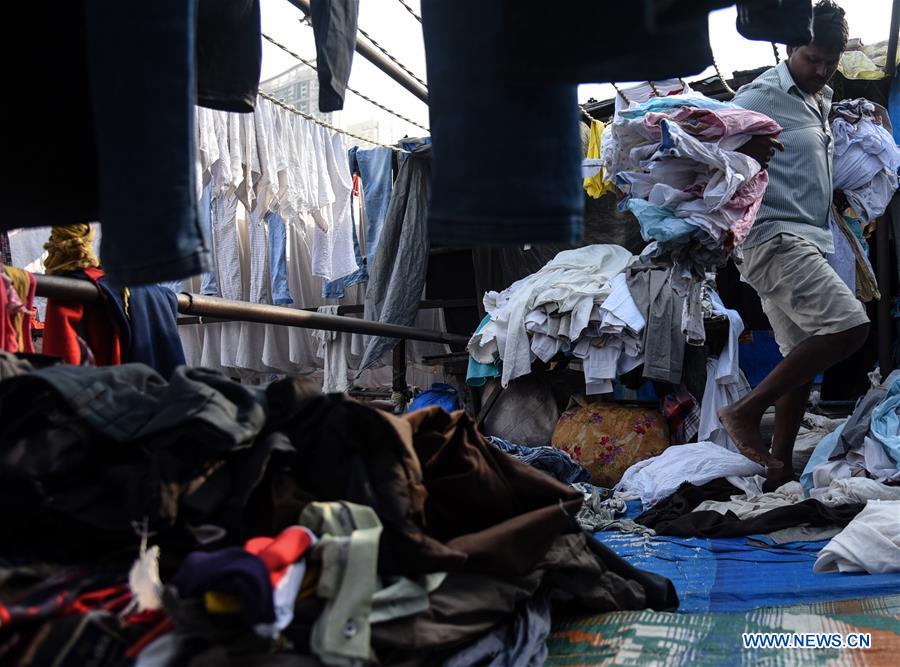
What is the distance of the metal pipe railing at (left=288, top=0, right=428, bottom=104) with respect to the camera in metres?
2.30

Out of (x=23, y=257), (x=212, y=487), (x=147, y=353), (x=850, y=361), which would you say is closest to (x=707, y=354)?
(x=850, y=361)

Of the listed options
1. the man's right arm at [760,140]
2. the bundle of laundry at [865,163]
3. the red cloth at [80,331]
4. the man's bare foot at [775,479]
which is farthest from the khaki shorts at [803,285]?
the red cloth at [80,331]

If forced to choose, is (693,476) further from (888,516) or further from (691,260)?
(888,516)

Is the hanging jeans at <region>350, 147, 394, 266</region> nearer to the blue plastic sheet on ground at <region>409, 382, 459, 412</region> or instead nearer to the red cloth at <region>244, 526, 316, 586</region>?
the blue plastic sheet on ground at <region>409, 382, 459, 412</region>

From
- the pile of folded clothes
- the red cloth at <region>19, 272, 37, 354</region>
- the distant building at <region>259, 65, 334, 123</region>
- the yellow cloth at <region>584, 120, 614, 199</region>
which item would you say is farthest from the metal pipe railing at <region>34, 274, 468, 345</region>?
the yellow cloth at <region>584, 120, 614, 199</region>

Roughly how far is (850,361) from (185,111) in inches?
210

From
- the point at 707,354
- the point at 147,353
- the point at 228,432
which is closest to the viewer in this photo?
the point at 228,432

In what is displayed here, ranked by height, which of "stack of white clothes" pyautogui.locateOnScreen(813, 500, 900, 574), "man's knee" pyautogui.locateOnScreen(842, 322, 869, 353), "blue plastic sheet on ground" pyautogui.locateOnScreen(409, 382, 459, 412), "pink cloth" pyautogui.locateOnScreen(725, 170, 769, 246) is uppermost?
"pink cloth" pyautogui.locateOnScreen(725, 170, 769, 246)

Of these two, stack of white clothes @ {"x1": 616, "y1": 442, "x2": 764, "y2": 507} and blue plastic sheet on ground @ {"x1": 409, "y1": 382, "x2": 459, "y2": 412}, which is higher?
blue plastic sheet on ground @ {"x1": 409, "y1": 382, "x2": 459, "y2": 412}

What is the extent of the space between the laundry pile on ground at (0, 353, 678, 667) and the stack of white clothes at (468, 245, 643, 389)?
343 cm

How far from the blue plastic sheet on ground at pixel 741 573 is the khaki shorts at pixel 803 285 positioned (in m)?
1.12

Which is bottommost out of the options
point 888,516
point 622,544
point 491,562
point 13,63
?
point 622,544

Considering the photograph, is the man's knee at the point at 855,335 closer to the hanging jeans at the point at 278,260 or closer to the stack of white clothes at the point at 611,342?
the stack of white clothes at the point at 611,342

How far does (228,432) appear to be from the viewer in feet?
3.60
